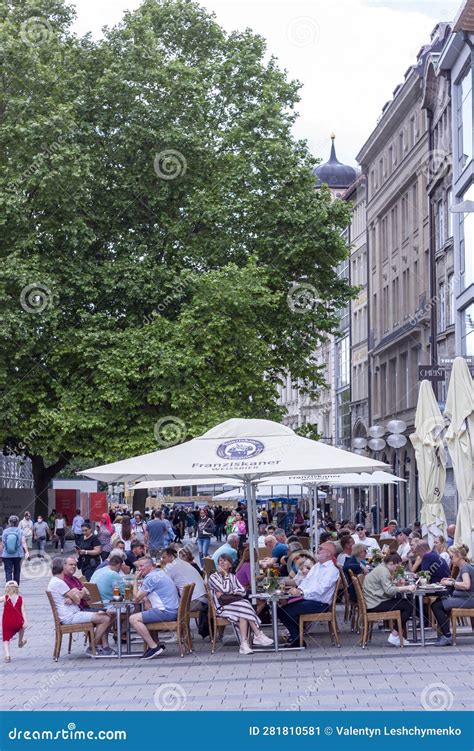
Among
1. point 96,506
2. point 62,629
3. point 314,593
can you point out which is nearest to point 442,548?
point 314,593

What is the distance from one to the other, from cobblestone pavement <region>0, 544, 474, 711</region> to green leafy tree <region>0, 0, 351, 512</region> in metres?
18.2

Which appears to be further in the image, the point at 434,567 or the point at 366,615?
the point at 434,567

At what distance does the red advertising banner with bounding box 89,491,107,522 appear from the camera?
6676 centimetres

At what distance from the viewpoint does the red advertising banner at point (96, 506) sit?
219ft

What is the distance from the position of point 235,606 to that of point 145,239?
23.3m

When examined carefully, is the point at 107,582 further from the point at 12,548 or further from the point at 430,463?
the point at 430,463

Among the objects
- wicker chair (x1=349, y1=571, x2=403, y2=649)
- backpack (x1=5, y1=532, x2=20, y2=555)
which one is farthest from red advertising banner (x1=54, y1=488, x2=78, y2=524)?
wicker chair (x1=349, y1=571, x2=403, y2=649)

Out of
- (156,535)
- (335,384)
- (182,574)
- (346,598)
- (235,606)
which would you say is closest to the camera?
(235,606)

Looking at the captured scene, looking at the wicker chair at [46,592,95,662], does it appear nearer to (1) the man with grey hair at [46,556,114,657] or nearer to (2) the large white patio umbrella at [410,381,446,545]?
(1) the man with grey hair at [46,556,114,657]

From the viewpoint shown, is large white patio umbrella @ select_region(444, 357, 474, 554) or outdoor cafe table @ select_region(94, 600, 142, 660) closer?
outdoor cafe table @ select_region(94, 600, 142, 660)

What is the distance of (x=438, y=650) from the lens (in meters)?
15.7

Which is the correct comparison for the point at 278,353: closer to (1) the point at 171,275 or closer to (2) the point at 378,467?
(1) the point at 171,275

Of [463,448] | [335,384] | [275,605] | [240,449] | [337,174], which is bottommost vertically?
[275,605]

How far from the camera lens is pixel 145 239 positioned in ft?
126
